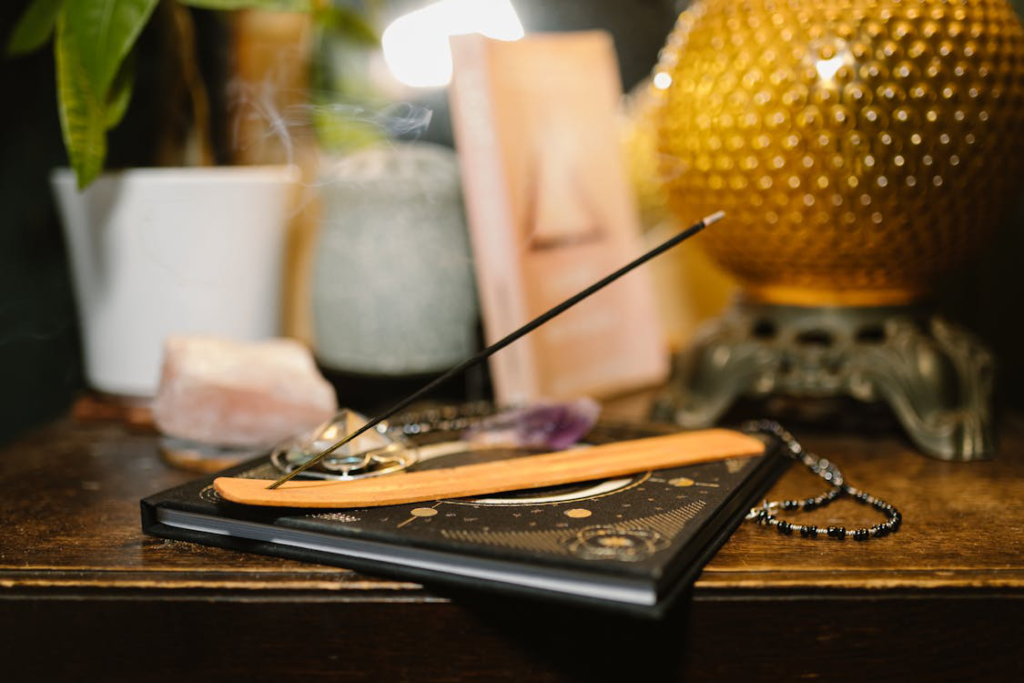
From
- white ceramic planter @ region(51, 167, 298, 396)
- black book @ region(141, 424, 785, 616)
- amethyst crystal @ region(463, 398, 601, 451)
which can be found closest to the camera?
black book @ region(141, 424, 785, 616)

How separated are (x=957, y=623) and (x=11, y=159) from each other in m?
0.82

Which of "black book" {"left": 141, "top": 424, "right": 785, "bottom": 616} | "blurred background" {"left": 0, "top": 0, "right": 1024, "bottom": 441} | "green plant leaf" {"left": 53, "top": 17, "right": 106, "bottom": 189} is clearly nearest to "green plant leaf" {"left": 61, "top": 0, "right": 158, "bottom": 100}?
"green plant leaf" {"left": 53, "top": 17, "right": 106, "bottom": 189}

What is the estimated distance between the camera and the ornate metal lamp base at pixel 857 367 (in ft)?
2.09

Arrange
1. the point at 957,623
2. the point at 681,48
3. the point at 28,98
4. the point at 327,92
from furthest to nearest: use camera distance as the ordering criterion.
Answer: the point at 327,92 < the point at 28,98 < the point at 681,48 < the point at 957,623

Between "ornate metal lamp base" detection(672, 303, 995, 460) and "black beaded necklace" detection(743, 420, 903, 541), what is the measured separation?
74 millimetres

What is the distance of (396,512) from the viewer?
44cm

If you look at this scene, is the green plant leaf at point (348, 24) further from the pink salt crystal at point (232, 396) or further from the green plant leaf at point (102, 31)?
the pink salt crystal at point (232, 396)

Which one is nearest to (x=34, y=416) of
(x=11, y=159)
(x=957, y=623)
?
(x=11, y=159)

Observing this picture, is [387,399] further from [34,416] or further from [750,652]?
[750,652]

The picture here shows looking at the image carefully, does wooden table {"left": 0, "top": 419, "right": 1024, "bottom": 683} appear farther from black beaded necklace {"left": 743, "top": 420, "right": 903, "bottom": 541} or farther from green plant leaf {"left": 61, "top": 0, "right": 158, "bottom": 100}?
green plant leaf {"left": 61, "top": 0, "right": 158, "bottom": 100}

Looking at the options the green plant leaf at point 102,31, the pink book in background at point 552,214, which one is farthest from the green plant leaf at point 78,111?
the pink book in background at point 552,214

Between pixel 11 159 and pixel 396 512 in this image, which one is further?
pixel 11 159

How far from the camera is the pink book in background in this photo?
72 centimetres

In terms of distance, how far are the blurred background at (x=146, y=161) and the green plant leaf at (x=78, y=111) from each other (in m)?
0.18
